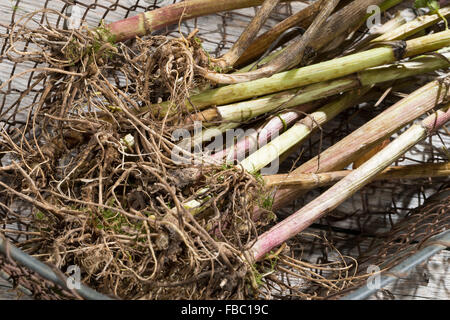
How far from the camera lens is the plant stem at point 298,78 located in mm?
881

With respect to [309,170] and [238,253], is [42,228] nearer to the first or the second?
[238,253]

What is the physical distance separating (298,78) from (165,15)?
247mm

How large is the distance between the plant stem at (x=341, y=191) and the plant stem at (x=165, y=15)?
34 centimetres

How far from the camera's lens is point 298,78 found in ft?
2.97

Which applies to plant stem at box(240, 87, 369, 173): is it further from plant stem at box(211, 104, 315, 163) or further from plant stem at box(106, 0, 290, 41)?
plant stem at box(106, 0, 290, 41)

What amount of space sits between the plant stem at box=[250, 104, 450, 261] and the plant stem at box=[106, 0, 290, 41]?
34cm

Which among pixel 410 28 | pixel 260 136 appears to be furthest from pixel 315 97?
pixel 410 28

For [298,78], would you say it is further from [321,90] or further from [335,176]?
[335,176]

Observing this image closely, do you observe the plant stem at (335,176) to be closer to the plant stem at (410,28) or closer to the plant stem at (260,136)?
the plant stem at (260,136)

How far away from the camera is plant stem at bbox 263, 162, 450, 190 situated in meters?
0.86

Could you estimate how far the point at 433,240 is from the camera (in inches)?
31.4

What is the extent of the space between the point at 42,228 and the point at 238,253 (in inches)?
11.3

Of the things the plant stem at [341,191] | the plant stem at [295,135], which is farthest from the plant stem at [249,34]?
the plant stem at [341,191]
